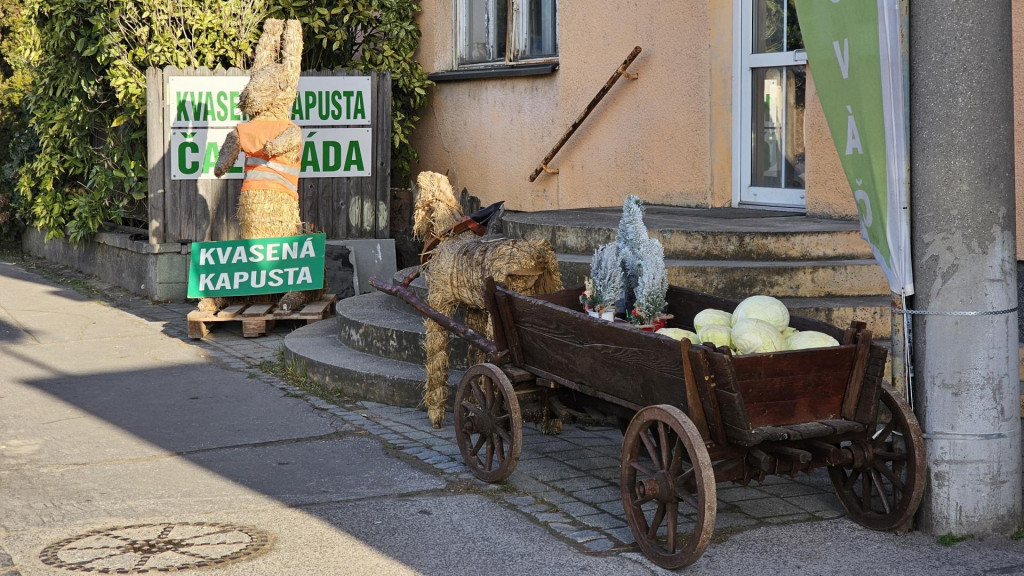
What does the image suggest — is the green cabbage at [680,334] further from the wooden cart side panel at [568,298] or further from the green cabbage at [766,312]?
the wooden cart side panel at [568,298]

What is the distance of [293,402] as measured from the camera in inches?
278

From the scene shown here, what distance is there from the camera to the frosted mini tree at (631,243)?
5.11m

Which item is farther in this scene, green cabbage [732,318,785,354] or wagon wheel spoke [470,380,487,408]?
wagon wheel spoke [470,380,487,408]

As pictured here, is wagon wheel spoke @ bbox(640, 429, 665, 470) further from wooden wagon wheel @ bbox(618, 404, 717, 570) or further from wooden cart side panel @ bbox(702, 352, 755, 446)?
wooden cart side panel @ bbox(702, 352, 755, 446)

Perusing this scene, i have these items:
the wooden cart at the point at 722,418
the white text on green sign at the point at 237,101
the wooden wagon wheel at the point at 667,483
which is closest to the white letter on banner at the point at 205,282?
the white text on green sign at the point at 237,101

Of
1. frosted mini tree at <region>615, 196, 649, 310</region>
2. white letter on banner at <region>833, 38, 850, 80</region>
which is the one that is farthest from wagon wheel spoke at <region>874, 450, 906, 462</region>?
white letter on banner at <region>833, 38, 850, 80</region>

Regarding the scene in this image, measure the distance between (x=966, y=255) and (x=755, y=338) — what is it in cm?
84

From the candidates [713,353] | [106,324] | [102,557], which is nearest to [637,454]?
[713,353]

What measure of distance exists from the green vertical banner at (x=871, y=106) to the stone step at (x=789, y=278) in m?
1.89

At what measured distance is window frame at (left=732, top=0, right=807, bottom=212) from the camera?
27.2 ft

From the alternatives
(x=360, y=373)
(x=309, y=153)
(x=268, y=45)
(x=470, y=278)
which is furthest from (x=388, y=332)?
(x=309, y=153)

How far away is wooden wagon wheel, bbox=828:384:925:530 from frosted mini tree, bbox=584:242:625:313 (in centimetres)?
117

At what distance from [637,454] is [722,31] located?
4934 mm

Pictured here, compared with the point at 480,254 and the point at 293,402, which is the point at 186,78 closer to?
the point at 293,402
